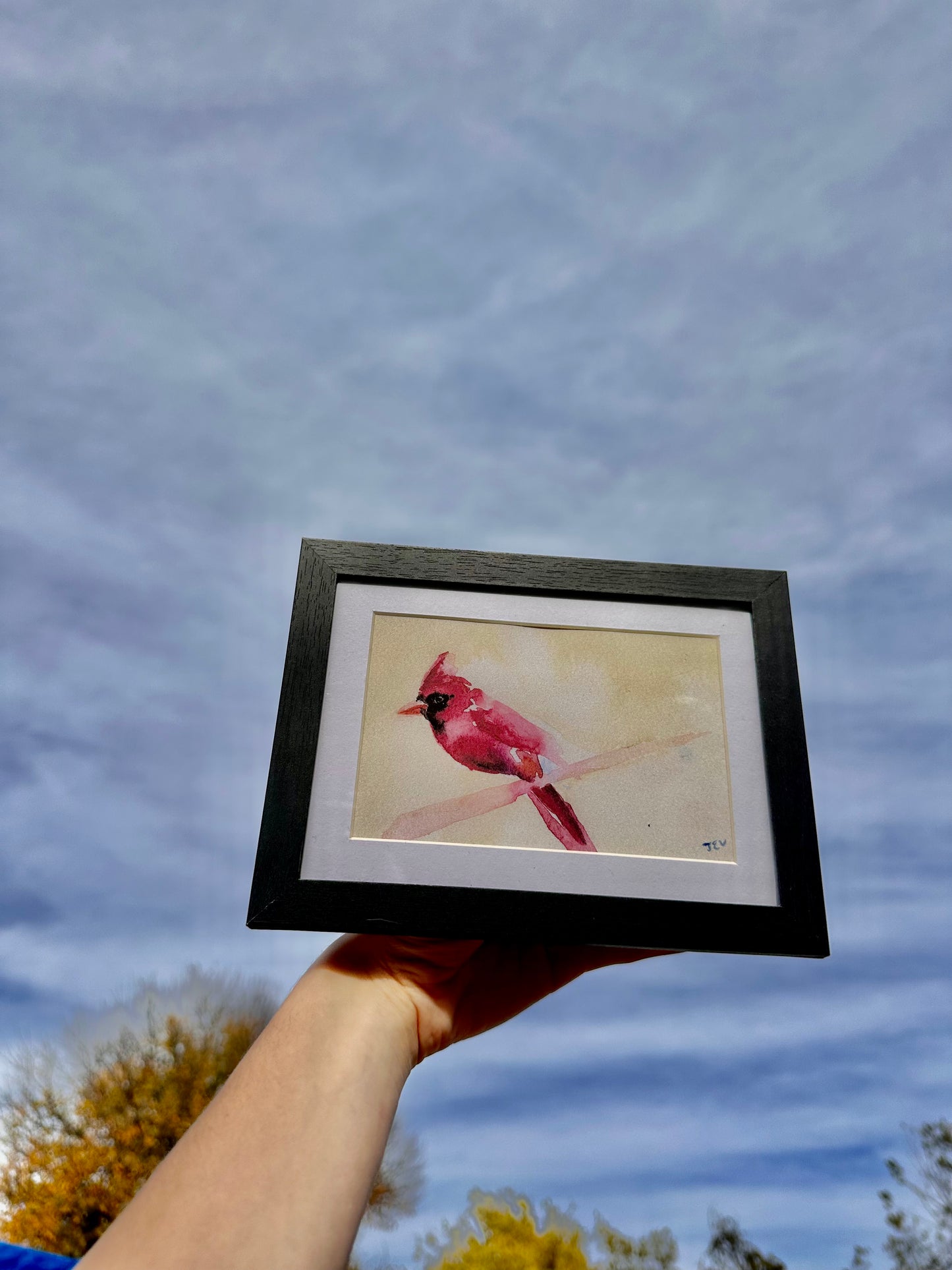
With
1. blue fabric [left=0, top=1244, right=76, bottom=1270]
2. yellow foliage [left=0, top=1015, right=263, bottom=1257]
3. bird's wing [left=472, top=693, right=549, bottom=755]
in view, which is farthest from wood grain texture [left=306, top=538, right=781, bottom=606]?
yellow foliage [left=0, top=1015, right=263, bottom=1257]

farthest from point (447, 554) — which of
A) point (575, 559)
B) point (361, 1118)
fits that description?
point (361, 1118)

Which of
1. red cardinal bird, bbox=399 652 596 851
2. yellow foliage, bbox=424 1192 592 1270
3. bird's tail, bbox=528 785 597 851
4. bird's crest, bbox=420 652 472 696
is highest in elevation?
bird's crest, bbox=420 652 472 696

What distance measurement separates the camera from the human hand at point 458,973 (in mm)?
754

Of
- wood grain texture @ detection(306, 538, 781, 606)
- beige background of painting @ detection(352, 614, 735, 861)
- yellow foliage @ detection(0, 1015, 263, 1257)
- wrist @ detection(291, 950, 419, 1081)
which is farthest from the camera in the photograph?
yellow foliage @ detection(0, 1015, 263, 1257)

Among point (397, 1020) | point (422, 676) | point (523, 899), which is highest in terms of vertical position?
point (422, 676)

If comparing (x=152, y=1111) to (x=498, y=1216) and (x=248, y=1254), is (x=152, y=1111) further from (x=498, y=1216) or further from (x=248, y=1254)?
(x=248, y=1254)

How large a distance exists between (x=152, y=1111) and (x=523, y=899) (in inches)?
69.6

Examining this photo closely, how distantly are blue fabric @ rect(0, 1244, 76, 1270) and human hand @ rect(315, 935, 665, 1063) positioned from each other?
42 cm

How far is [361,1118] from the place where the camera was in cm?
65

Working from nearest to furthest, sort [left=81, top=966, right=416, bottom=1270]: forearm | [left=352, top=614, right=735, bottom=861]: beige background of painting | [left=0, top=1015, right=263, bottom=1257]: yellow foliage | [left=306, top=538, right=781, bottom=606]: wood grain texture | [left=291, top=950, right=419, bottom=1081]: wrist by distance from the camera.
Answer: [left=81, top=966, right=416, bottom=1270]: forearm < [left=291, top=950, right=419, bottom=1081]: wrist < [left=352, top=614, right=735, bottom=861]: beige background of painting < [left=306, top=538, right=781, bottom=606]: wood grain texture < [left=0, top=1015, right=263, bottom=1257]: yellow foliage

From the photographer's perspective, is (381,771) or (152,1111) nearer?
(381,771)

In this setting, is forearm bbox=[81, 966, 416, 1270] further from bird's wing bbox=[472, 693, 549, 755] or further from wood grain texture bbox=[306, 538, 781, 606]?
wood grain texture bbox=[306, 538, 781, 606]

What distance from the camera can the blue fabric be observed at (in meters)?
0.82

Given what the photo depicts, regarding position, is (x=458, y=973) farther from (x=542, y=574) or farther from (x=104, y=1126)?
(x=104, y=1126)
